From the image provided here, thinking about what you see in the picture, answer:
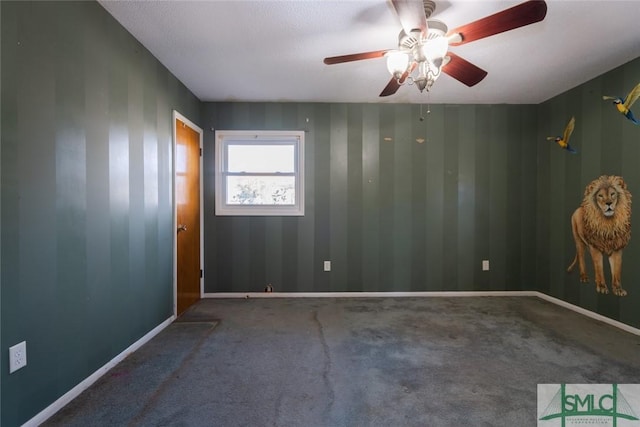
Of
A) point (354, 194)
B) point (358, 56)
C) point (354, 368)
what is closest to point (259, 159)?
point (354, 194)

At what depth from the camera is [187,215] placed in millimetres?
3213

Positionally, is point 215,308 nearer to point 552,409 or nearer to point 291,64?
point 291,64

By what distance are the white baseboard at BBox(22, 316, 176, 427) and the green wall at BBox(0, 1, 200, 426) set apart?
1.4 inches

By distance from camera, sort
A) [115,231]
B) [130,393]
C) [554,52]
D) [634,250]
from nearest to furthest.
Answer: [130,393] → [115,231] → [554,52] → [634,250]

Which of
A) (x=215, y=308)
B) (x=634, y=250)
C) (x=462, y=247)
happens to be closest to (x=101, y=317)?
(x=215, y=308)

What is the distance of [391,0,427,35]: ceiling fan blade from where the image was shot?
4.58 ft

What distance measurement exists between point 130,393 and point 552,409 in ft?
8.36

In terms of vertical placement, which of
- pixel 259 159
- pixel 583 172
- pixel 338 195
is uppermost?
pixel 259 159

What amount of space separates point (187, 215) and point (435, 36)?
2940 mm

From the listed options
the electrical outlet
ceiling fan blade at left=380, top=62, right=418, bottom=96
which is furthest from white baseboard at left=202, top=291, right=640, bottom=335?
ceiling fan blade at left=380, top=62, right=418, bottom=96

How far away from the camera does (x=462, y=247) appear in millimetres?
3734

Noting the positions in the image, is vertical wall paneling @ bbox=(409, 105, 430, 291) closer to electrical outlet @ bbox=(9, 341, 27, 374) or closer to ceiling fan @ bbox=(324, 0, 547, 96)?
ceiling fan @ bbox=(324, 0, 547, 96)

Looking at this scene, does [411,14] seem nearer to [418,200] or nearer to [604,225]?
[418,200]

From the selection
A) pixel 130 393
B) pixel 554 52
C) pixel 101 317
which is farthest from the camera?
pixel 554 52
